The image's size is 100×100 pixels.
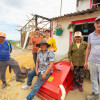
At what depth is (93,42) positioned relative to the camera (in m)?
1.74

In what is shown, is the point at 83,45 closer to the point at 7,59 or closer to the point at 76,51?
the point at 76,51

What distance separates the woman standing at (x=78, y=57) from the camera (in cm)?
222

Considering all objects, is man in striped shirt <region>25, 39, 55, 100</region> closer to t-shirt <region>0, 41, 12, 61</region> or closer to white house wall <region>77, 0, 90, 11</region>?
t-shirt <region>0, 41, 12, 61</region>

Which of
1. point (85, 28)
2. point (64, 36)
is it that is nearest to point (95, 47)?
point (85, 28)

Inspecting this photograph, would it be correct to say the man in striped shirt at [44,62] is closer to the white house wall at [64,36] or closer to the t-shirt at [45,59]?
the t-shirt at [45,59]

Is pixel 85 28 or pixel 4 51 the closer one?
pixel 4 51

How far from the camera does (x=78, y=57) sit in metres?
2.24

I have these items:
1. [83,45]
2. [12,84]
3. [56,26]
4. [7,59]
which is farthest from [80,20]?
[12,84]

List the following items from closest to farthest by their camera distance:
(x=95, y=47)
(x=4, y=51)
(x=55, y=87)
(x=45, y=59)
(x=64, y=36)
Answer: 1. (x=95, y=47)
2. (x=55, y=87)
3. (x=45, y=59)
4. (x=4, y=51)
5. (x=64, y=36)

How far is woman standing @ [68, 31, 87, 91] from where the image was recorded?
2.22 m

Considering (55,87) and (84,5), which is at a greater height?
(84,5)

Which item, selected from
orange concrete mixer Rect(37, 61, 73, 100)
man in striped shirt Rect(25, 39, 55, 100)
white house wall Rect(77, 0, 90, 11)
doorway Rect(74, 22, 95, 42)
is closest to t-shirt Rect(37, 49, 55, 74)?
man in striped shirt Rect(25, 39, 55, 100)

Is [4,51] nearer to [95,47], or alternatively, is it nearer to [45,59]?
[45,59]

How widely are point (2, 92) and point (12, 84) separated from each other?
427 mm
